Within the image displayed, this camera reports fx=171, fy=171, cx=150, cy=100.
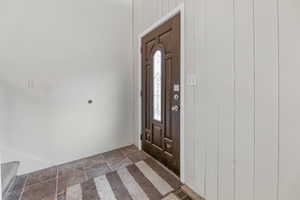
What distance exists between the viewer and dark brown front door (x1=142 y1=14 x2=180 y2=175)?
6.68ft

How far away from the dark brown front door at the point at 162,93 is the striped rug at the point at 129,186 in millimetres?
201

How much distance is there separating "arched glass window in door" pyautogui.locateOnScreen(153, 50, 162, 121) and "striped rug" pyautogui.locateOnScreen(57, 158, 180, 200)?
2.51 ft

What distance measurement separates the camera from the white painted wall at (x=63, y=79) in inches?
85.7

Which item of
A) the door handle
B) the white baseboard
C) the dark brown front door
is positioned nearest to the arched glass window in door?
the dark brown front door
